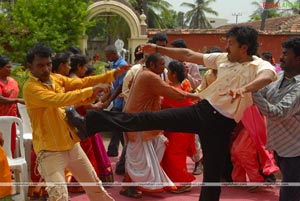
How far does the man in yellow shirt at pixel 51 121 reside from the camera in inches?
149

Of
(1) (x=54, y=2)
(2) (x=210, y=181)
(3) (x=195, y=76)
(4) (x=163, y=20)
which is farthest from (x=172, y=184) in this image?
(4) (x=163, y=20)

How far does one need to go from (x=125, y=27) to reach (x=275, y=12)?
80.4 ft

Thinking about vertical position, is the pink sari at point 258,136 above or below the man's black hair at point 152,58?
below

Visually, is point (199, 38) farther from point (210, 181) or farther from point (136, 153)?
point (210, 181)

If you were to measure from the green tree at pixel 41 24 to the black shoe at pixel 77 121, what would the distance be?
1316 centimetres

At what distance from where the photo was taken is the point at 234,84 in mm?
3715

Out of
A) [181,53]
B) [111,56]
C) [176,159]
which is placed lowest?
[176,159]

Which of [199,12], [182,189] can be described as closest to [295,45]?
[182,189]

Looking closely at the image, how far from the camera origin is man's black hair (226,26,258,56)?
3.73m

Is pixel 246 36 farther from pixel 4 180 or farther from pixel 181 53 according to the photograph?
pixel 4 180

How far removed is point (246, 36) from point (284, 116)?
720mm

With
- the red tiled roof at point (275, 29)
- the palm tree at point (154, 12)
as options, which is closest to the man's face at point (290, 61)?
the red tiled roof at point (275, 29)

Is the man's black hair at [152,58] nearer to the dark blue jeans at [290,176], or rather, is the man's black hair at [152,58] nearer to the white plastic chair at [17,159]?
the white plastic chair at [17,159]

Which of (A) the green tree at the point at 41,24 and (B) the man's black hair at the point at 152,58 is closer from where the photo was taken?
(B) the man's black hair at the point at 152,58
